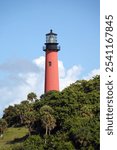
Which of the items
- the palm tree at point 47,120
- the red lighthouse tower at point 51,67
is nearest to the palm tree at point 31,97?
the red lighthouse tower at point 51,67

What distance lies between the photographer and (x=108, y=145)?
11.8 meters

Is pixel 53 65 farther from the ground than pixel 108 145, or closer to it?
farther from the ground

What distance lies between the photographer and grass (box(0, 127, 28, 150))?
62300 millimetres

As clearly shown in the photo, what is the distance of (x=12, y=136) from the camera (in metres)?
66.4

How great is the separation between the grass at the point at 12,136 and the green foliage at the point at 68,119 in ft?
8.58

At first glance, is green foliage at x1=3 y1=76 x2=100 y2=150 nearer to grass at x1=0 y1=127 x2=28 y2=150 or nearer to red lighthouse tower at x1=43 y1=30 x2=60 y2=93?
grass at x1=0 y1=127 x2=28 y2=150

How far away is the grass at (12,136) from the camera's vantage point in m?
62.3

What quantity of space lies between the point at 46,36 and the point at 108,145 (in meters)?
68.4

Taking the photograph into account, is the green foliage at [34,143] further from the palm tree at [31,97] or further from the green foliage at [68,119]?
the palm tree at [31,97]

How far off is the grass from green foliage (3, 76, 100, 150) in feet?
8.58

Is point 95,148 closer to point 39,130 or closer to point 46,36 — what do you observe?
point 39,130

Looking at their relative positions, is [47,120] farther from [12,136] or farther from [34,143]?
[12,136]

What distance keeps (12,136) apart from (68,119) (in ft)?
40.8

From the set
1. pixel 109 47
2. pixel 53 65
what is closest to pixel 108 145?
pixel 109 47
